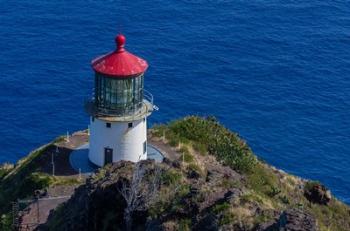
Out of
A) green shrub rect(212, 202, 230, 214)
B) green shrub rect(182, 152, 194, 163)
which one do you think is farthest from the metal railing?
green shrub rect(212, 202, 230, 214)

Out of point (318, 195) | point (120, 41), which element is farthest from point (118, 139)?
point (318, 195)

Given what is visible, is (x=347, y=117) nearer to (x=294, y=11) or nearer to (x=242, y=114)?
(x=242, y=114)

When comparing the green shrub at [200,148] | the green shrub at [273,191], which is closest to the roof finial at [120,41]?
the green shrub at [200,148]

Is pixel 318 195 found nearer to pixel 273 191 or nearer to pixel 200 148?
pixel 273 191

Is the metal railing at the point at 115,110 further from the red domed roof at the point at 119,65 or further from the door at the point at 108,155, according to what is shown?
the door at the point at 108,155

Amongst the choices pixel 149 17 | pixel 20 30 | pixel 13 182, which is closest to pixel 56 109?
pixel 20 30

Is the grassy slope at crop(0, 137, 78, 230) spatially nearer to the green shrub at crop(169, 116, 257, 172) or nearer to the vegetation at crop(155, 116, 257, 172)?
the vegetation at crop(155, 116, 257, 172)
